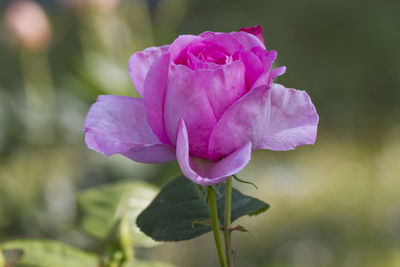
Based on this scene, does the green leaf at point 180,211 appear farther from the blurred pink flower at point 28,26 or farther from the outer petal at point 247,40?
the blurred pink flower at point 28,26

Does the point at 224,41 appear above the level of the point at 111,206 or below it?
above

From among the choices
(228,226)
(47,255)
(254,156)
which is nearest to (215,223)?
(228,226)

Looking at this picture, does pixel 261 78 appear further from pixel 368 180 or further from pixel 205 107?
pixel 368 180

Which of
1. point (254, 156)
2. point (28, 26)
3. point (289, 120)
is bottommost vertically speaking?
point (254, 156)

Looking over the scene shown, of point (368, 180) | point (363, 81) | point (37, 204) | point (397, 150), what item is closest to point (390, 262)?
point (368, 180)

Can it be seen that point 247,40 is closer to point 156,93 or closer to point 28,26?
point 156,93

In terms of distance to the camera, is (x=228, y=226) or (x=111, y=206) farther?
(x=111, y=206)

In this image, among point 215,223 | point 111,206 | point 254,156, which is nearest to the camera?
point 215,223
